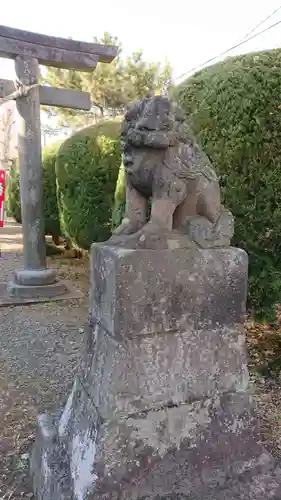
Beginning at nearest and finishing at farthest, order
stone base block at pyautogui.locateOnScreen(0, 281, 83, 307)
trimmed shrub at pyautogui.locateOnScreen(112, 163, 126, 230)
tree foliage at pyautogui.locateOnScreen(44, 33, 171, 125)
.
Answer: trimmed shrub at pyautogui.locateOnScreen(112, 163, 126, 230) < stone base block at pyautogui.locateOnScreen(0, 281, 83, 307) < tree foliage at pyautogui.locateOnScreen(44, 33, 171, 125)

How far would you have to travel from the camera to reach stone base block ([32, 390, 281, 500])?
172cm

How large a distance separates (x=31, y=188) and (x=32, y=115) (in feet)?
3.20

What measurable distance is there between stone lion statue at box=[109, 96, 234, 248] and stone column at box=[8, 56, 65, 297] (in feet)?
13.7

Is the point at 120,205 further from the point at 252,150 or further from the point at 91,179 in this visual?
the point at 91,179

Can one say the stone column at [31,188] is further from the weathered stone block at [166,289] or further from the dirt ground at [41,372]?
the weathered stone block at [166,289]

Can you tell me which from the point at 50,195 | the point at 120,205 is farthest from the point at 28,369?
the point at 50,195

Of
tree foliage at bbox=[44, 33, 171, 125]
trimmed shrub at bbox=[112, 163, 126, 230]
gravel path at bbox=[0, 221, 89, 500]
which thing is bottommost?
gravel path at bbox=[0, 221, 89, 500]

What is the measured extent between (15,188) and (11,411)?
9.99 meters

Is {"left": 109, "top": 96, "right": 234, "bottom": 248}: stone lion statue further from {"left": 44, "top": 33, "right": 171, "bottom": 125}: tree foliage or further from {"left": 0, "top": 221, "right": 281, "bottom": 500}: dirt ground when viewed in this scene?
{"left": 44, "top": 33, "right": 171, "bottom": 125}: tree foliage

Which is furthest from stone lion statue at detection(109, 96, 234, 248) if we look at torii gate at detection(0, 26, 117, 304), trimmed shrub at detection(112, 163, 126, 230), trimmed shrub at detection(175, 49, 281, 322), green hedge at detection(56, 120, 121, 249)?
green hedge at detection(56, 120, 121, 249)

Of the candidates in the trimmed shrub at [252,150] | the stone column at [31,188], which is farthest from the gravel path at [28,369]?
the trimmed shrub at [252,150]

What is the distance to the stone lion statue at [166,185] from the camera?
1.80 meters

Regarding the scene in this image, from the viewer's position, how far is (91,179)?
6348mm

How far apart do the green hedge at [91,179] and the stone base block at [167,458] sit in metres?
4.44
